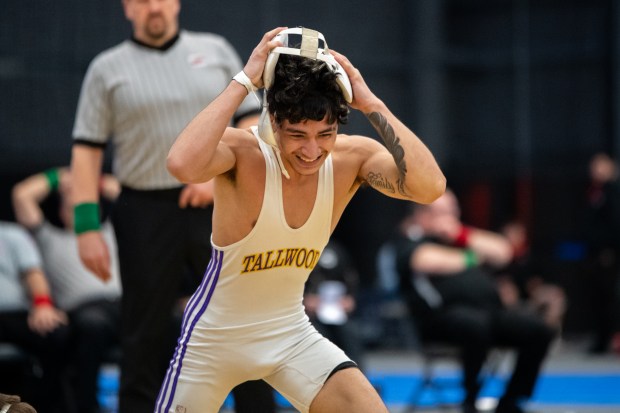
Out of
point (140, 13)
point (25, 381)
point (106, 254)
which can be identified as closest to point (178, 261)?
point (106, 254)

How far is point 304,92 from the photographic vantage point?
330 centimetres

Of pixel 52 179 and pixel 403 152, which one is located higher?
pixel 403 152

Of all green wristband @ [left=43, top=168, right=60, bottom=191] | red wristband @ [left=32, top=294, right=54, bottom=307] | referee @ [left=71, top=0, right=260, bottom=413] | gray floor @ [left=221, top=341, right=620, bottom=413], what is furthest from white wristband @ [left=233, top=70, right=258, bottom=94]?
gray floor @ [left=221, top=341, right=620, bottom=413]

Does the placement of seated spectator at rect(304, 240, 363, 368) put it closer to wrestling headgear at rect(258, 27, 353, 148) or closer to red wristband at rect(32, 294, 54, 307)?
red wristband at rect(32, 294, 54, 307)

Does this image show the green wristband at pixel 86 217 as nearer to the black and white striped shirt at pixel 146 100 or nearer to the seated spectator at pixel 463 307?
the black and white striped shirt at pixel 146 100

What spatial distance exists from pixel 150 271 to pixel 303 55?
142 centimetres

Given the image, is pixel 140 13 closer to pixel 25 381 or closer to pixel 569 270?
pixel 25 381

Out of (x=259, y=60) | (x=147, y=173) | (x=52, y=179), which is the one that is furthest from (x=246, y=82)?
(x=52, y=179)

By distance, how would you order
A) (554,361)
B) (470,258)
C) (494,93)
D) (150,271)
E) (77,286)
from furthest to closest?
(494,93) < (554,361) < (470,258) < (77,286) < (150,271)

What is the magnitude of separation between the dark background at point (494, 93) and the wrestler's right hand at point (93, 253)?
8.72 meters

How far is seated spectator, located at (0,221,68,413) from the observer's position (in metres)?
6.40

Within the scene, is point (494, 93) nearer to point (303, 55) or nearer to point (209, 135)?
point (303, 55)

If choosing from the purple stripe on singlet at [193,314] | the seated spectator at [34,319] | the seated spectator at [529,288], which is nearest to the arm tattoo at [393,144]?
the purple stripe on singlet at [193,314]

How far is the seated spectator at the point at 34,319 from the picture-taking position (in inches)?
252
